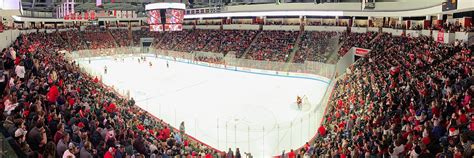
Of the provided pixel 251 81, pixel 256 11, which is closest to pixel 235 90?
pixel 251 81

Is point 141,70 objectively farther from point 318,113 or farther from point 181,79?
point 318,113

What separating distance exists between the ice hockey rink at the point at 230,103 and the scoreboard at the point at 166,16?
12.6ft

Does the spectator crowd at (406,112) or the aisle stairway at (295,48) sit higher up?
the aisle stairway at (295,48)

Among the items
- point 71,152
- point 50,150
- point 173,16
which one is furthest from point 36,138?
point 173,16

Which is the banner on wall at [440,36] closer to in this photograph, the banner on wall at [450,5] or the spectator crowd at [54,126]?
the banner on wall at [450,5]

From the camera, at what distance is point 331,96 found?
58.7ft

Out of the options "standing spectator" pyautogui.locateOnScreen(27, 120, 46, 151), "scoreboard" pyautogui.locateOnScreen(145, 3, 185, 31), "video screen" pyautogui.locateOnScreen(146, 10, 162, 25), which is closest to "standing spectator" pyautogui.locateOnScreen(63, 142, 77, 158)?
"standing spectator" pyautogui.locateOnScreen(27, 120, 46, 151)

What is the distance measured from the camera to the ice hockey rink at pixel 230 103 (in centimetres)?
1357

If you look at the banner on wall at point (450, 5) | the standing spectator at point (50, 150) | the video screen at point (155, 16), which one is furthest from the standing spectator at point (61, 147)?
the video screen at point (155, 16)

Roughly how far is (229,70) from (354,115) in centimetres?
2071

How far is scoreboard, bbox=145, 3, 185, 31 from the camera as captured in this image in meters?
29.8

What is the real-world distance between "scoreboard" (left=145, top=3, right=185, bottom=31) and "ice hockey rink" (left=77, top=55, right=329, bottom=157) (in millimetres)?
3829

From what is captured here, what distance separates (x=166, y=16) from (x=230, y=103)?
13068 millimetres

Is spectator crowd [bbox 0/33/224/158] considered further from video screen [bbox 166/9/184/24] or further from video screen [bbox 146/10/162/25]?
video screen [bbox 146/10/162/25]
